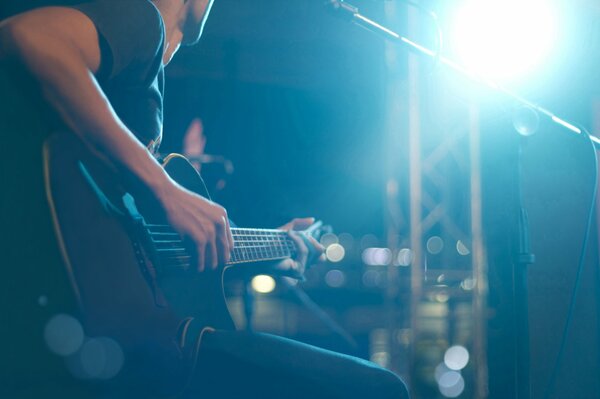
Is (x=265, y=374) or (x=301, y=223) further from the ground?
(x=301, y=223)

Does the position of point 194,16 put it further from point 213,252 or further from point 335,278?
point 335,278

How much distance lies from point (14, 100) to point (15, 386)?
49 centimetres

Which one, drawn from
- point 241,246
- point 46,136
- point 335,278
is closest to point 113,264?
point 46,136

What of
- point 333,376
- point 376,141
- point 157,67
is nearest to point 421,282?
point 376,141

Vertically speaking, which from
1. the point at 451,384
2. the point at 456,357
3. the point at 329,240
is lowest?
the point at 451,384

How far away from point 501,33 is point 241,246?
1.08 meters

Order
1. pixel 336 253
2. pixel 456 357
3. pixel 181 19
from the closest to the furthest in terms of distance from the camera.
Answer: pixel 181 19
pixel 456 357
pixel 336 253

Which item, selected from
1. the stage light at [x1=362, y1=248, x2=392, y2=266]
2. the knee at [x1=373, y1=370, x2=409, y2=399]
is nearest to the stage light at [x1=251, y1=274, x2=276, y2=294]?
the stage light at [x1=362, y1=248, x2=392, y2=266]

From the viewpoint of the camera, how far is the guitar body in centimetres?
91

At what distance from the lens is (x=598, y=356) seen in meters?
2.33

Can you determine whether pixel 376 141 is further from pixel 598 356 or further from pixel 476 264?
pixel 598 356

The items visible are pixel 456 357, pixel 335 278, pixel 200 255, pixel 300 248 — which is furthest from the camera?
pixel 335 278

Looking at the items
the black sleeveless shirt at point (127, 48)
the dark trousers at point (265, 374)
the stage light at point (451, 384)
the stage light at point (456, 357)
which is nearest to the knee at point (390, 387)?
the dark trousers at point (265, 374)

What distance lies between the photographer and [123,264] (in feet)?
3.21
